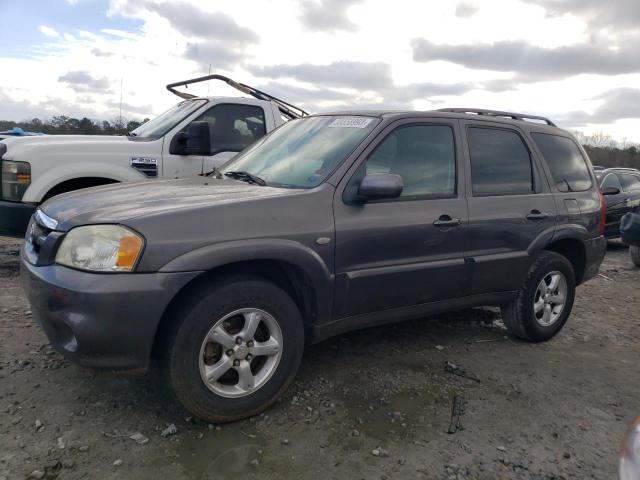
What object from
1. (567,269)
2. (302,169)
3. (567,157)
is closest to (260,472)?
(302,169)

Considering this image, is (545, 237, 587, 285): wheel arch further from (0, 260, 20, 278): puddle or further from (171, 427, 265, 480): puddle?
(0, 260, 20, 278): puddle

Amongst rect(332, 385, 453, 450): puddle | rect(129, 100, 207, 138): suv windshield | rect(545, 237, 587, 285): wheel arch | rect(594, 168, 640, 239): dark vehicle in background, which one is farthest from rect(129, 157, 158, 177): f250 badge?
rect(594, 168, 640, 239): dark vehicle in background

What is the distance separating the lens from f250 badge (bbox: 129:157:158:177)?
5.47m

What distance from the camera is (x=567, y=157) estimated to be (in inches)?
185

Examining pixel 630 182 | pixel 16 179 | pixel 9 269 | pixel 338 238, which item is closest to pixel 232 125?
pixel 16 179

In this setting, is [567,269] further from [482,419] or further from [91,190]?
[91,190]

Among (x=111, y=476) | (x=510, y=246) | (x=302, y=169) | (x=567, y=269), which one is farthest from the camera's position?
(x=567, y=269)

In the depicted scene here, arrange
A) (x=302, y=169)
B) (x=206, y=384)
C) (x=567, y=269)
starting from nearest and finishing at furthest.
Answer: (x=206, y=384), (x=302, y=169), (x=567, y=269)

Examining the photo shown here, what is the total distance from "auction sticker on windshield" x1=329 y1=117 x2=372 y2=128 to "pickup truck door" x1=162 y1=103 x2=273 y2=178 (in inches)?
83.5

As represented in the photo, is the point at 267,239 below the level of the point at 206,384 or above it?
above

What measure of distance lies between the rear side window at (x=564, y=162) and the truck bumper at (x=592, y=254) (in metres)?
0.48

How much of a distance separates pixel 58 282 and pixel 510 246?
10.1 feet

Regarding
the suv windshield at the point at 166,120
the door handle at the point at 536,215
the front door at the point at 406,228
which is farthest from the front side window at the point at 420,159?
the suv windshield at the point at 166,120

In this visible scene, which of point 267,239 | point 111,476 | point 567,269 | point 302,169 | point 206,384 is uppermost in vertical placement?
point 302,169
